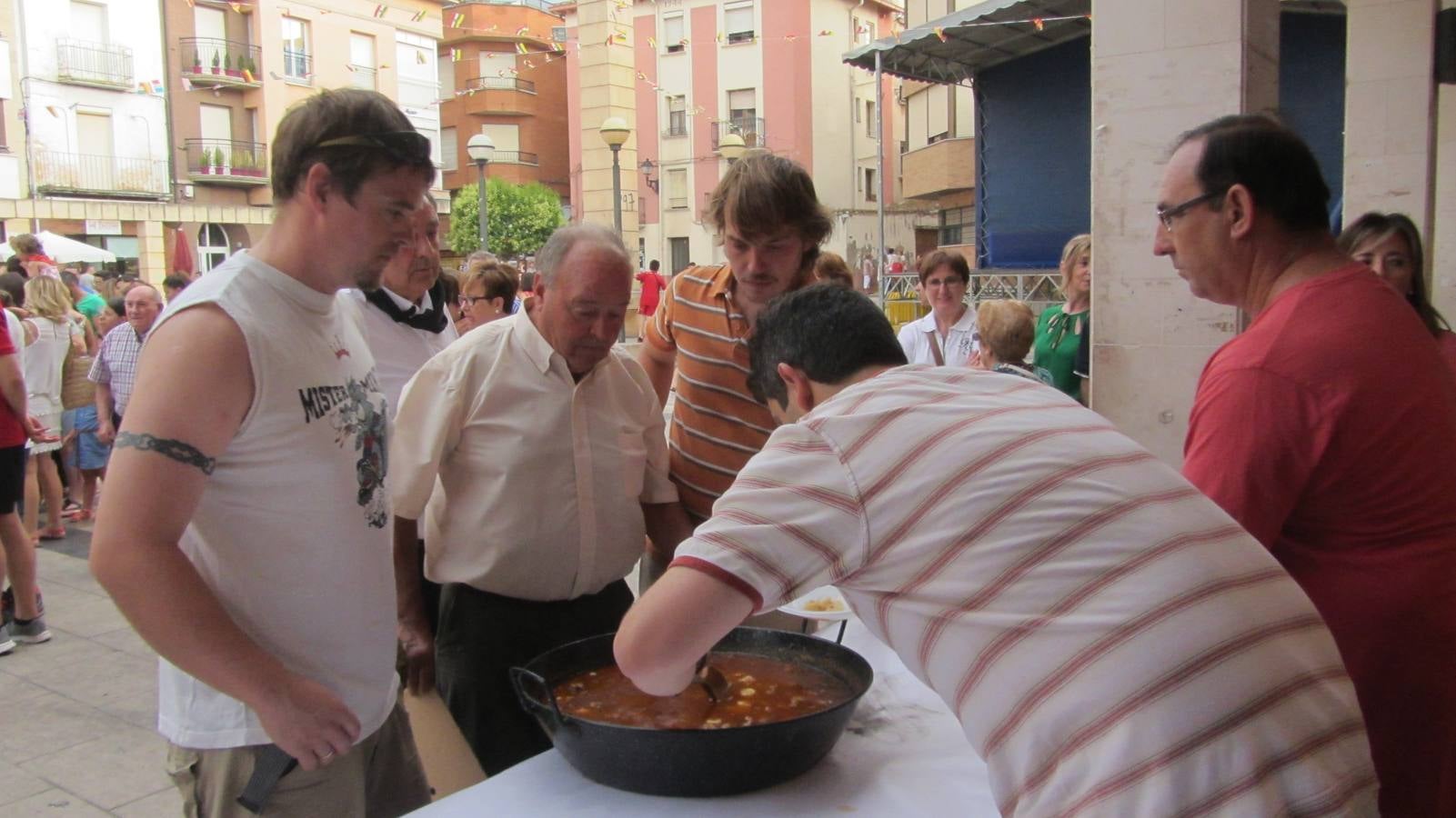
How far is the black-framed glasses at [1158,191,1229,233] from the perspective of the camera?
1.75 meters

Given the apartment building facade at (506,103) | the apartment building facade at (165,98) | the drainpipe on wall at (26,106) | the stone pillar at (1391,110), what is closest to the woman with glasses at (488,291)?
the stone pillar at (1391,110)

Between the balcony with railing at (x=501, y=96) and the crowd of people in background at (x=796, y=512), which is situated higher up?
the balcony with railing at (x=501, y=96)

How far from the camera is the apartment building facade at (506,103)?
36875mm

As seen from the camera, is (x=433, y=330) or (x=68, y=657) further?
(x=68, y=657)

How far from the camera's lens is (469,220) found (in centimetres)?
3266

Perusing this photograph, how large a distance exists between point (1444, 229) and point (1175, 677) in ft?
23.3

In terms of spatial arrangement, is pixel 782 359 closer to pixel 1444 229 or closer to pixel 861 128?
pixel 1444 229

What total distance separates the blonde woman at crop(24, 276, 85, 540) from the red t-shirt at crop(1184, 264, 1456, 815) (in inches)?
283

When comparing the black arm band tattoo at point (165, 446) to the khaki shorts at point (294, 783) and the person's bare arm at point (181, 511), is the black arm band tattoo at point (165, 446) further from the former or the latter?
the khaki shorts at point (294, 783)

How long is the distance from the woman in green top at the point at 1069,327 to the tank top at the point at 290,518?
3.95m

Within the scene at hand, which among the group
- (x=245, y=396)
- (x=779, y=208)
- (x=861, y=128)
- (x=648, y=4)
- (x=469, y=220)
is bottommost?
(x=245, y=396)

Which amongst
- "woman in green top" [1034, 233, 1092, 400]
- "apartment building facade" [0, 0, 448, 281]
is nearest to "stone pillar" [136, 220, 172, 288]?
"apartment building facade" [0, 0, 448, 281]

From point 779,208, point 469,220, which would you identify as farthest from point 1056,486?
point 469,220

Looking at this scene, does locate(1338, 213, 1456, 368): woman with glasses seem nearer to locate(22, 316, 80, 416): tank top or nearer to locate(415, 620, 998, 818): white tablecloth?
locate(415, 620, 998, 818): white tablecloth
